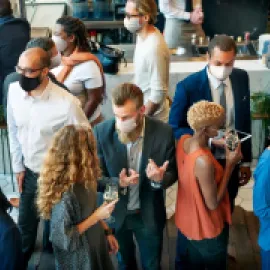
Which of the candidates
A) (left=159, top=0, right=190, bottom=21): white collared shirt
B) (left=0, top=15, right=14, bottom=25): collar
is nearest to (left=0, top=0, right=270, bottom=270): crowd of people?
(left=0, top=15, right=14, bottom=25): collar

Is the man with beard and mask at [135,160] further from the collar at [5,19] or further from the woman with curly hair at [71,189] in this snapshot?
the collar at [5,19]

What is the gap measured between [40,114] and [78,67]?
2.21ft

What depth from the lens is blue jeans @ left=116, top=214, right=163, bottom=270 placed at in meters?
3.12

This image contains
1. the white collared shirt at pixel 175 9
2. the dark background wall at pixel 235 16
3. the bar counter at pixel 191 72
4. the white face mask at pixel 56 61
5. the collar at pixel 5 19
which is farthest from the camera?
the dark background wall at pixel 235 16

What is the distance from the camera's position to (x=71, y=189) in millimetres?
2516

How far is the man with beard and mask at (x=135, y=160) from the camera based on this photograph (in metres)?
2.81

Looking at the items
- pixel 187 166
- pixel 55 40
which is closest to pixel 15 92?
pixel 55 40

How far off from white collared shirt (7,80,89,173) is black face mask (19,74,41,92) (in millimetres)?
58

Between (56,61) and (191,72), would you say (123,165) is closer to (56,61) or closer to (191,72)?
(56,61)

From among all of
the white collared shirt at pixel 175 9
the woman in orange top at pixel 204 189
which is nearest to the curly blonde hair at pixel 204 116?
the woman in orange top at pixel 204 189

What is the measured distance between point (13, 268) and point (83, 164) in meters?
0.54

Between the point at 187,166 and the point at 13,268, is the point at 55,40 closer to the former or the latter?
the point at 187,166

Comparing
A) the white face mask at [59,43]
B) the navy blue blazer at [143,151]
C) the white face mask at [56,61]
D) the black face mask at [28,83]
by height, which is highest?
the white face mask at [59,43]

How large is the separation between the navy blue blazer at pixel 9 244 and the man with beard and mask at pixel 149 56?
65.9 inches
